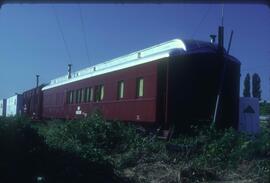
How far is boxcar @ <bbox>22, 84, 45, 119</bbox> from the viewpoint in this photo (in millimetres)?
37253

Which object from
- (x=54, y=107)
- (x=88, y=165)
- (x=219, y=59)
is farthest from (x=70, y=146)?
(x=54, y=107)

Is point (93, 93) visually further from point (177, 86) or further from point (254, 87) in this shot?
point (254, 87)

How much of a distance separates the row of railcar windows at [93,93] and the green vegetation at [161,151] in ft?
5.32

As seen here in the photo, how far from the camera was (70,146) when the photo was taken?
12.0 m

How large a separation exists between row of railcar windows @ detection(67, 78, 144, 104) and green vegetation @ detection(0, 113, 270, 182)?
1622 mm

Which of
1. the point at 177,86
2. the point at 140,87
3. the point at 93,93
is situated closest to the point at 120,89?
the point at 140,87

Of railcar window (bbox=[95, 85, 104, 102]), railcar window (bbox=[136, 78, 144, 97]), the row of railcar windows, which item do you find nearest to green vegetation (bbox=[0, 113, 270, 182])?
railcar window (bbox=[136, 78, 144, 97])

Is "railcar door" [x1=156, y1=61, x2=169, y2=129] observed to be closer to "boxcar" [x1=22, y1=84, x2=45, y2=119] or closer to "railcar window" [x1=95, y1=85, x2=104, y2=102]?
"railcar window" [x1=95, y1=85, x2=104, y2=102]

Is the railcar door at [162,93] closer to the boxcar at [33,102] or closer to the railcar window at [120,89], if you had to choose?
the railcar window at [120,89]

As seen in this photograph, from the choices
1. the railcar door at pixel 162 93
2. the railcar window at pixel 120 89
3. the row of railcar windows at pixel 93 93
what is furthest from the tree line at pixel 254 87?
the railcar door at pixel 162 93

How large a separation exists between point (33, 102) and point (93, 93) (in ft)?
64.8

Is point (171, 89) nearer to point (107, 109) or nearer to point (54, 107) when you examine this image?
point (107, 109)

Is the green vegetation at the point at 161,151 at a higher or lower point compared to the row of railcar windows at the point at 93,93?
lower

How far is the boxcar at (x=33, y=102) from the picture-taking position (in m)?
37.3
